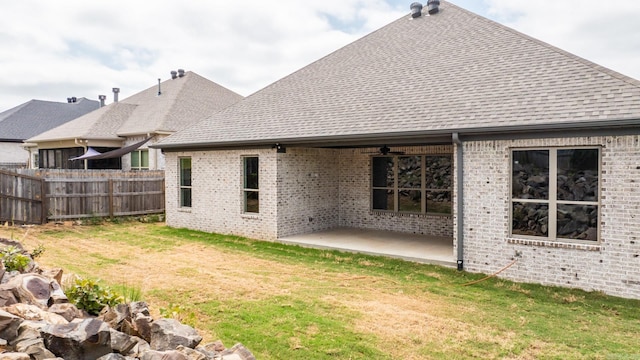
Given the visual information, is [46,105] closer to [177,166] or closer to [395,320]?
[177,166]

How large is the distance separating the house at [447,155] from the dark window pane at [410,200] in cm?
3

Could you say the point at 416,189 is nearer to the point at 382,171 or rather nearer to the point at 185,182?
the point at 382,171

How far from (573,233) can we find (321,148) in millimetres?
6949

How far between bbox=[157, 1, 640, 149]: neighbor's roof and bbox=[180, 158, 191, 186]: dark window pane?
74 cm

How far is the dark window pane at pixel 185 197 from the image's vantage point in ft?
44.7

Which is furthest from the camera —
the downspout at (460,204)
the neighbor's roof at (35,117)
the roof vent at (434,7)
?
the neighbor's roof at (35,117)

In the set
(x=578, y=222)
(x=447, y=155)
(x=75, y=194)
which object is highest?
(x=447, y=155)

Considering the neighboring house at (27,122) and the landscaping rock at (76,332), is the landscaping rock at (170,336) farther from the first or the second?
the neighboring house at (27,122)

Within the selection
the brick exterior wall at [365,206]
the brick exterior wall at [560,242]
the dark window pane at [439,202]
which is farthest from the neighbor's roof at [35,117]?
the brick exterior wall at [560,242]

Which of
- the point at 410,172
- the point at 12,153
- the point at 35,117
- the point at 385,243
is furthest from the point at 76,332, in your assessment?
the point at 35,117

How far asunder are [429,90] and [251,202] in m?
5.50

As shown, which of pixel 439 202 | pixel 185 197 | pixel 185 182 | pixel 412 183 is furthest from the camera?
pixel 185 197

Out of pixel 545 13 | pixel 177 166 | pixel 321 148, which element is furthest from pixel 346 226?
pixel 545 13

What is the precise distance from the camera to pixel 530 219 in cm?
765
